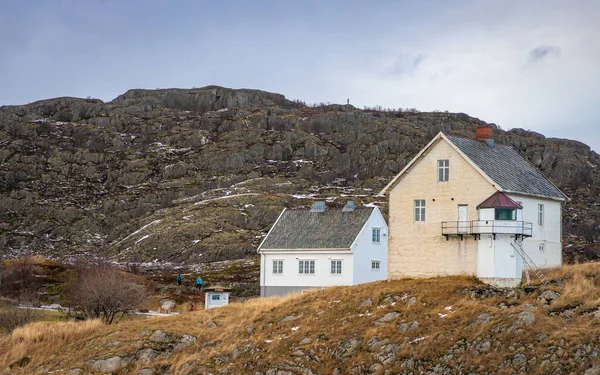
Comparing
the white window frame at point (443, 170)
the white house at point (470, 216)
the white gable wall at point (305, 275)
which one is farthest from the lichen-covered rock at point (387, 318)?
the white gable wall at point (305, 275)

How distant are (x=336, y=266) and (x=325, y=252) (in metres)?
1.40

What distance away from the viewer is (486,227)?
37969mm

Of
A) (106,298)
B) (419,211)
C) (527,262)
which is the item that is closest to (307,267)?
(106,298)

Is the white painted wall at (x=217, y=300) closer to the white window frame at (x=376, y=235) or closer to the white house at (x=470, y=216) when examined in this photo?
the white house at (x=470, y=216)

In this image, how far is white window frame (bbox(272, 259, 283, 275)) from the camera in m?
63.5

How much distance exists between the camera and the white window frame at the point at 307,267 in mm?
62094

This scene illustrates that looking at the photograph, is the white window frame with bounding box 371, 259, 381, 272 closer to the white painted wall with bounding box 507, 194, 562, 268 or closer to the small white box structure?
the small white box structure

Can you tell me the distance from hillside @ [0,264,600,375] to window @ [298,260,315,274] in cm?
2040

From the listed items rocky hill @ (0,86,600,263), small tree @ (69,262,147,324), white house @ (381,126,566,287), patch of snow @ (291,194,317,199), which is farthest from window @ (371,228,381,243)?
patch of snow @ (291,194,317,199)

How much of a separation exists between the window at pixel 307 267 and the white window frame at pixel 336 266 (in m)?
1.60

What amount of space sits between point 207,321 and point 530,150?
156m

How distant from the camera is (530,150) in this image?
7234 inches

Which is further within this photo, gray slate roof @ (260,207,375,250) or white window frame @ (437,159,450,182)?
gray slate roof @ (260,207,375,250)

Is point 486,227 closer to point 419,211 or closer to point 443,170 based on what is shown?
point 443,170
